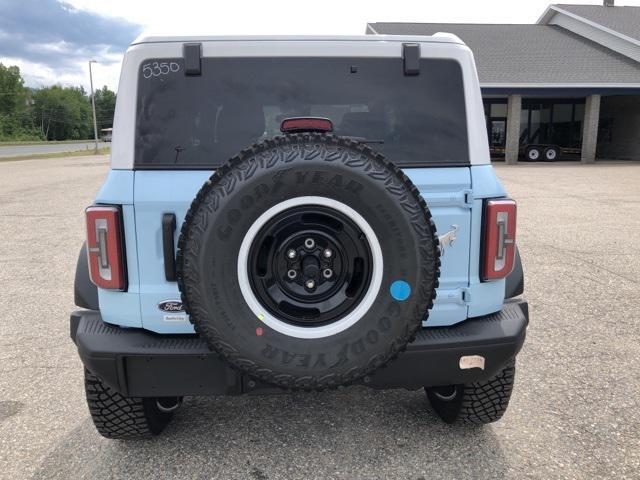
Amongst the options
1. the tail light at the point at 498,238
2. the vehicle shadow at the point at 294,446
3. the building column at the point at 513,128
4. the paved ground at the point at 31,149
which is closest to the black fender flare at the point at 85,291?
the vehicle shadow at the point at 294,446

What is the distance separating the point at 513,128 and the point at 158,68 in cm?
→ 2534

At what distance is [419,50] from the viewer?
7.95 ft

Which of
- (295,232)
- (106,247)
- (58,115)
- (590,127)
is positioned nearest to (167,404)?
(106,247)

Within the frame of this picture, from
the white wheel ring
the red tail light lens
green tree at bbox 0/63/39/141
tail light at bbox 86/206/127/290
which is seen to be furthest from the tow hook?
green tree at bbox 0/63/39/141

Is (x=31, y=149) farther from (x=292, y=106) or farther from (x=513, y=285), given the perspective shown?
(x=513, y=285)

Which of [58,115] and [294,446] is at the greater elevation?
[58,115]

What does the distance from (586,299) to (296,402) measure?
3391 mm

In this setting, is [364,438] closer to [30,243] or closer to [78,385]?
[78,385]

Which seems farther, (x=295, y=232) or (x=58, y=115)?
(x=58, y=115)

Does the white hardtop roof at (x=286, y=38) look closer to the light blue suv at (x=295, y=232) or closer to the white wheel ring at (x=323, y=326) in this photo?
the light blue suv at (x=295, y=232)

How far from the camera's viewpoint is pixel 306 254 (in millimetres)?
2076

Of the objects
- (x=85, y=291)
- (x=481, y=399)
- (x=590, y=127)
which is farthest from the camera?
(x=590, y=127)

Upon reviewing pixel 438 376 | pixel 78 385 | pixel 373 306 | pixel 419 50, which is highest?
pixel 419 50

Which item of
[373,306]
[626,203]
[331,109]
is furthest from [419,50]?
[626,203]
